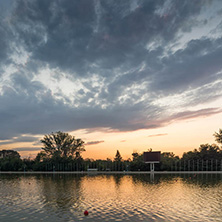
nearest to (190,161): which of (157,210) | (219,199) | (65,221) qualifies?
(219,199)

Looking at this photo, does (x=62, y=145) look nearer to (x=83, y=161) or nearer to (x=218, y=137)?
(x=83, y=161)

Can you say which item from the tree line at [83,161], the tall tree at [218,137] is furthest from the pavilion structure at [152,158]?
the tall tree at [218,137]

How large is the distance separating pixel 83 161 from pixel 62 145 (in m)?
17.3

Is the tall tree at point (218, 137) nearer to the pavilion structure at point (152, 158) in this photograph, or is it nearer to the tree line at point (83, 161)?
the tree line at point (83, 161)

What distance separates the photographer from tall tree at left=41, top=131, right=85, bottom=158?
127312mm

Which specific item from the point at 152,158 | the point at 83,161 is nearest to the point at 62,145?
the point at 83,161

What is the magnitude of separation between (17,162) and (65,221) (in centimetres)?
11488

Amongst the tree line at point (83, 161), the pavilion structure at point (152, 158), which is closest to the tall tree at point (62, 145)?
the tree line at point (83, 161)

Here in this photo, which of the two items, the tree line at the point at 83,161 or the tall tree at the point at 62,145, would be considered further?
the tall tree at the point at 62,145

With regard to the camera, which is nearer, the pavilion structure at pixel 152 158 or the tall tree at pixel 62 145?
the pavilion structure at pixel 152 158

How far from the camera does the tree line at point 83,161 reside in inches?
3959

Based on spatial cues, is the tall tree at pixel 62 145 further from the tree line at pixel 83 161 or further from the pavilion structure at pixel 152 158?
the pavilion structure at pixel 152 158

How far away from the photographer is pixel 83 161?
118375 mm

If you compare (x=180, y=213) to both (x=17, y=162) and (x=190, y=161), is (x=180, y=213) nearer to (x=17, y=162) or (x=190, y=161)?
(x=190, y=161)
